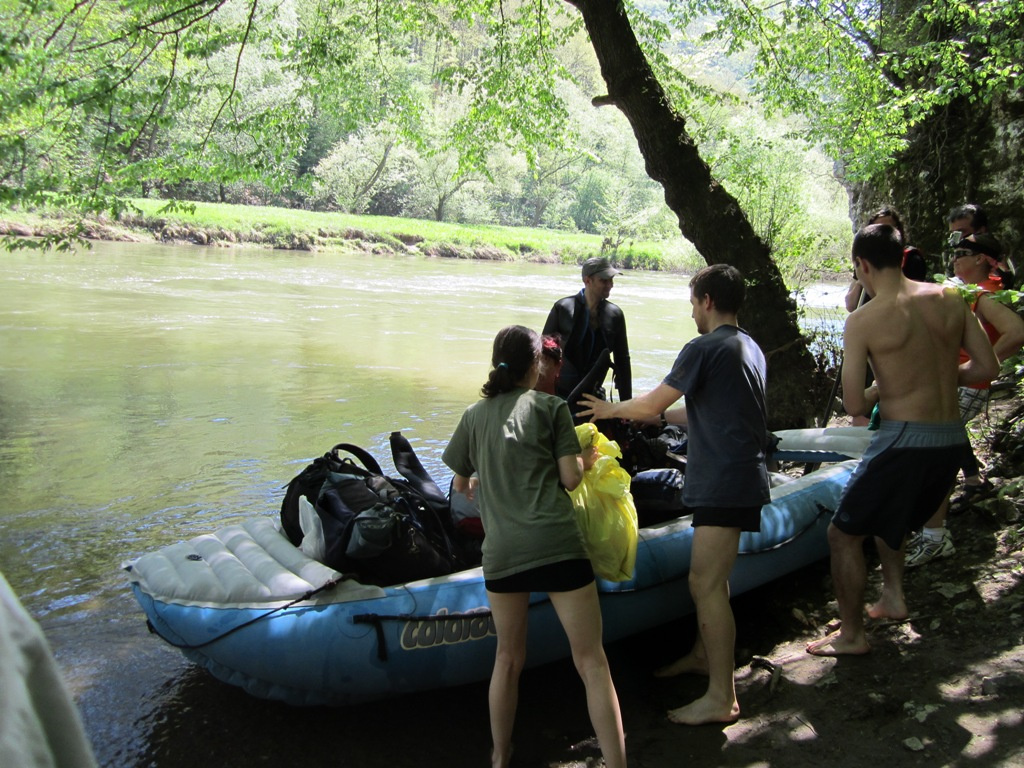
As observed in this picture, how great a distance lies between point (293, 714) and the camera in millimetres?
3816

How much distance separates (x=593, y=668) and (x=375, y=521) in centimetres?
121

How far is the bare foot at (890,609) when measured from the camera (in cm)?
398

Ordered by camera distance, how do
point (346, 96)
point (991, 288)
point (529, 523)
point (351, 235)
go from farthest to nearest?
point (351, 235) < point (346, 96) < point (991, 288) < point (529, 523)

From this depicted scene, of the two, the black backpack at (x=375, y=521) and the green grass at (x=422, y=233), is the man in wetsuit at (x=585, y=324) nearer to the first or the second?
the black backpack at (x=375, y=521)

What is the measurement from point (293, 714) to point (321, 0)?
863 cm

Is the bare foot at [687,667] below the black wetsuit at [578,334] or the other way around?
below

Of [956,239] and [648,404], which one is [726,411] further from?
[956,239]

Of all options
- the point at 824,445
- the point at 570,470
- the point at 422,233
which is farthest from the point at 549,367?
the point at 422,233

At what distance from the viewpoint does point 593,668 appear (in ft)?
9.46

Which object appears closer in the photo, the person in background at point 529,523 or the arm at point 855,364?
the person in background at point 529,523

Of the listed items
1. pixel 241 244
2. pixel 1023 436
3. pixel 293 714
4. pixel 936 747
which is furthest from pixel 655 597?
pixel 241 244

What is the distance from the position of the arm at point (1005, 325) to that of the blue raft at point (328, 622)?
192 centimetres

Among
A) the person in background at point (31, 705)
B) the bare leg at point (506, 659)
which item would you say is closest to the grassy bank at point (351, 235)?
the bare leg at point (506, 659)

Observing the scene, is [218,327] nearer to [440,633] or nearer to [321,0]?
[321,0]
